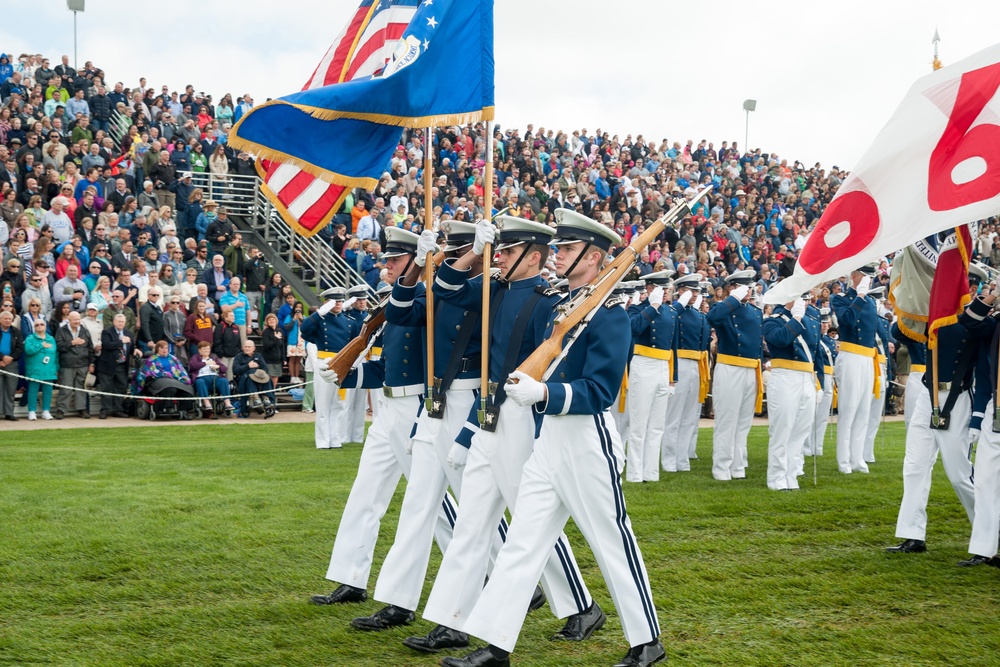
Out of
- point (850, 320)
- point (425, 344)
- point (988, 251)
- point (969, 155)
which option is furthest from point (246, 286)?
point (988, 251)

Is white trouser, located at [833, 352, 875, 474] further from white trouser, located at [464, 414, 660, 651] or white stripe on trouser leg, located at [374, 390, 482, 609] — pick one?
white trouser, located at [464, 414, 660, 651]

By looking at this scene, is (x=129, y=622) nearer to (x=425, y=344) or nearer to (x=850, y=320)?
(x=425, y=344)

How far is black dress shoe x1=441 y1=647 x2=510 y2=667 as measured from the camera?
5.21 m

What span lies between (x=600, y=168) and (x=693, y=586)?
23370 millimetres

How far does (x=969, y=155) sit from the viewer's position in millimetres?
6367

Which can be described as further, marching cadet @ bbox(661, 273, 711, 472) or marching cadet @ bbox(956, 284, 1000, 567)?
marching cadet @ bbox(661, 273, 711, 472)

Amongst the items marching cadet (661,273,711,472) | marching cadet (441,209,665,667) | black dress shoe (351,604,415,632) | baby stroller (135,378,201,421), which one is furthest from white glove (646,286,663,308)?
baby stroller (135,378,201,421)

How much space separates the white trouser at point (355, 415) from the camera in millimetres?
15055

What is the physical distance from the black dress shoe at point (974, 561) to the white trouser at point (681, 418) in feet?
17.3

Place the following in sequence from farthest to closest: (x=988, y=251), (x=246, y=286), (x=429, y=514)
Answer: (x=988, y=251)
(x=246, y=286)
(x=429, y=514)

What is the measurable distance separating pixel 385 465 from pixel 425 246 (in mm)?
1339

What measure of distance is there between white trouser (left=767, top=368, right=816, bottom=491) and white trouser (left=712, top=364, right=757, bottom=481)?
11.2 inches

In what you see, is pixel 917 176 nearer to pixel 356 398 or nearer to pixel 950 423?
pixel 950 423

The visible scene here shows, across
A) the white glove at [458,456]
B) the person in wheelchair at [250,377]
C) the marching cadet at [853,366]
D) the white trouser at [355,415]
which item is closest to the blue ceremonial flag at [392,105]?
the white glove at [458,456]
